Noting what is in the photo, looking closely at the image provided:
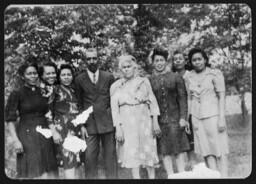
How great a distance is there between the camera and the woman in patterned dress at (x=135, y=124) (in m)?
4.40

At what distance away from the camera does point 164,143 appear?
14.6ft

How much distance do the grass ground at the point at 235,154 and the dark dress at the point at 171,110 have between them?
0.90ft

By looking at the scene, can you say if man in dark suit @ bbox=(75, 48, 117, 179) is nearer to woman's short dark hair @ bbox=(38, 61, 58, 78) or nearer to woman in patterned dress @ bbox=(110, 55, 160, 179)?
woman in patterned dress @ bbox=(110, 55, 160, 179)

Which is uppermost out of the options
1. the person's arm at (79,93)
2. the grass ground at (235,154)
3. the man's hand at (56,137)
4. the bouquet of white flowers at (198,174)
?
the person's arm at (79,93)

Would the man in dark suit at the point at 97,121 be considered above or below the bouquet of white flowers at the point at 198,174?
above

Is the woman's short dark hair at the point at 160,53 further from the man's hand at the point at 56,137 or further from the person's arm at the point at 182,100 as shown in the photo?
the man's hand at the point at 56,137

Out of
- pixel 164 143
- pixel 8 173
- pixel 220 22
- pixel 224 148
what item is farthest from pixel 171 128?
pixel 8 173

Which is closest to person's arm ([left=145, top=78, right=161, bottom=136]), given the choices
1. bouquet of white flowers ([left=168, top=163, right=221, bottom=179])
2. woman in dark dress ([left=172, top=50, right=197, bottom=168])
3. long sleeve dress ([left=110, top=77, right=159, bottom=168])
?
long sleeve dress ([left=110, top=77, right=159, bottom=168])

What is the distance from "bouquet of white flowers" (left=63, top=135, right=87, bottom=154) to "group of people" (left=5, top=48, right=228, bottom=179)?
0.12 feet

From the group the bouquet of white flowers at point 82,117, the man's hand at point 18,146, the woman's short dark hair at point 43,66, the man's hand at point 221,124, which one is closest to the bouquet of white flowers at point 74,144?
the bouquet of white flowers at point 82,117

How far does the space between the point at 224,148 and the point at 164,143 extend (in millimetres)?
620

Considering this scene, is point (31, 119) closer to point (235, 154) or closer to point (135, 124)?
point (135, 124)

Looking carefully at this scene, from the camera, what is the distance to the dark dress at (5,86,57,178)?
4.34m

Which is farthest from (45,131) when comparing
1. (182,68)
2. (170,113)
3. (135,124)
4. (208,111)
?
(208,111)
